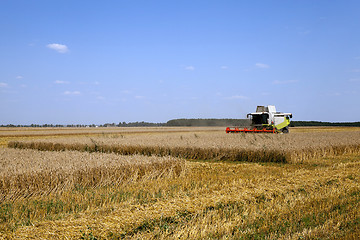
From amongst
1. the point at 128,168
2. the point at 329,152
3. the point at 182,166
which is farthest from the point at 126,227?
the point at 329,152

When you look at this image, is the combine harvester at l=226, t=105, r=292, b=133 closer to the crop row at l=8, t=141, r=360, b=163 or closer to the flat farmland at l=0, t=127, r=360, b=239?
the crop row at l=8, t=141, r=360, b=163

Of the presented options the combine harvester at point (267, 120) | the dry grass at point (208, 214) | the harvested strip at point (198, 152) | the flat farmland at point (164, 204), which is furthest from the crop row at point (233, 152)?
the combine harvester at point (267, 120)

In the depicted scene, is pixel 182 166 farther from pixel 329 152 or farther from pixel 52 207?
pixel 329 152

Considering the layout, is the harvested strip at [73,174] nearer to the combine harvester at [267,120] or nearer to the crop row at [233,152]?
the crop row at [233,152]

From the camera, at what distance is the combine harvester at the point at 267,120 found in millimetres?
28425

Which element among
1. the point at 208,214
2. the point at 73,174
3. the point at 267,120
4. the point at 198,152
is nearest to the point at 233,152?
the point at 198,152

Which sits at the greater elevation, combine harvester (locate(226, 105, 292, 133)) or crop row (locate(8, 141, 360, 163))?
combine harvester (locate(226, 105, 292, 133))

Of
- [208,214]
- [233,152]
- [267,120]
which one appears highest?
[267,120]

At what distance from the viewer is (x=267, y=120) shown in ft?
94.6

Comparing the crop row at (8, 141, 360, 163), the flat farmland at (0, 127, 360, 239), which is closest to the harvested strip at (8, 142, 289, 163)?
the crop row at (8, 141, 360, 163)

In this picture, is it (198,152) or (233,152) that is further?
(198,152)

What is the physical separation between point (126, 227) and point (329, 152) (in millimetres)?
15644

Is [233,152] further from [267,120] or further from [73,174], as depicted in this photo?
[267,120]

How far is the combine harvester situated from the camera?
93.3ft
